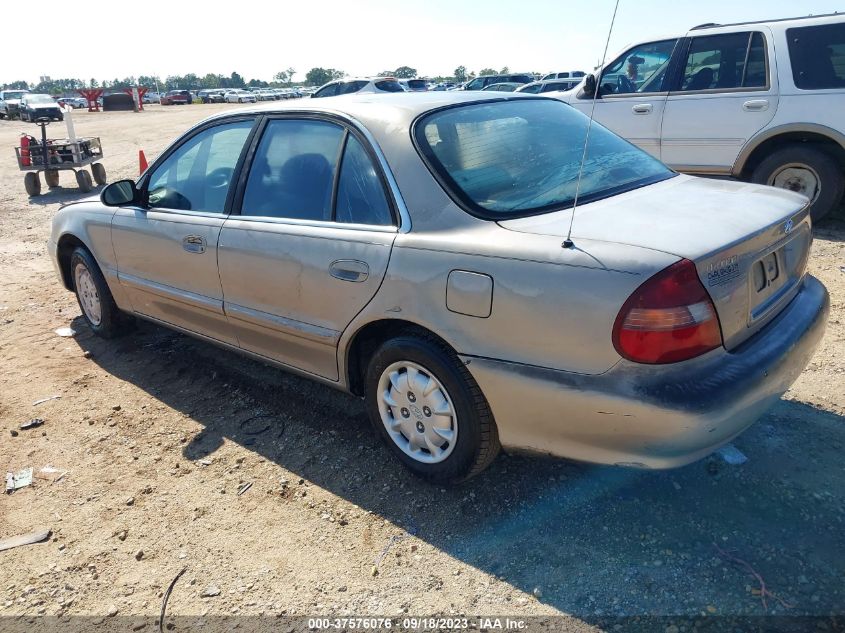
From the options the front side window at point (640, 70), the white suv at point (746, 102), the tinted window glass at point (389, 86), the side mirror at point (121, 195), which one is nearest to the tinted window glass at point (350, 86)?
the tinted window glass at point (389, 86)

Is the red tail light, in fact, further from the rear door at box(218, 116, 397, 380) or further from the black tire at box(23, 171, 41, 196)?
the black tire at box(23, 171, 41, 196)

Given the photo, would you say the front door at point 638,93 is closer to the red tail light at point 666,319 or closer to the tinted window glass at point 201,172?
the tinted window glass at point 201,172

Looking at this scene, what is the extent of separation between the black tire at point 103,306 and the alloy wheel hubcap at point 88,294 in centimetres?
3

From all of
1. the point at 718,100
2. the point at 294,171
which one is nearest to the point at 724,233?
the point at 294,171

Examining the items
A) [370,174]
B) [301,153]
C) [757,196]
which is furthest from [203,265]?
[757,196]

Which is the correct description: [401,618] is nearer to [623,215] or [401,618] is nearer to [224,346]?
[623,215]

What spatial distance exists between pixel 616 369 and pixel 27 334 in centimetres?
485

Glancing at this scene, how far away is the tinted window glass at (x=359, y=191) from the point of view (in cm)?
292

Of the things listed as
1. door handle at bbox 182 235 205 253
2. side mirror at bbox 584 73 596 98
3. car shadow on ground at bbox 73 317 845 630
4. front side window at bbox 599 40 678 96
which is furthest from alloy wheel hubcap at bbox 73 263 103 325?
front side window at bbox 599 40 678 96

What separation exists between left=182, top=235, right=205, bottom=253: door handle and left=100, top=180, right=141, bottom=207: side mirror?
27.1 inches

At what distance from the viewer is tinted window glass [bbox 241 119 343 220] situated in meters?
3.19

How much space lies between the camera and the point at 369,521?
2.82 m

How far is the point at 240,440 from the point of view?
139 inches

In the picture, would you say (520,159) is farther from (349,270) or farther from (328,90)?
(328,90)
